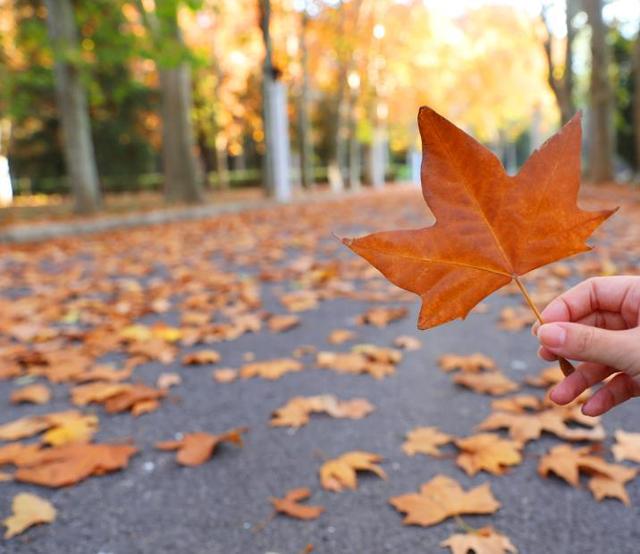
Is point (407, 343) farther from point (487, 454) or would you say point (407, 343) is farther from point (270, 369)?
point (487, 454)

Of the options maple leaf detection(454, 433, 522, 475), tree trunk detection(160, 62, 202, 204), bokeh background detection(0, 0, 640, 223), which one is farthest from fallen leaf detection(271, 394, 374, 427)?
tree trunk detection(160, 62, 202, 204)

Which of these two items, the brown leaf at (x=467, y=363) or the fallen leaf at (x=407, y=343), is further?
the fallen leaf at (x=407, y=343)

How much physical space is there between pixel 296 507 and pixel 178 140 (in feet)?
41.7

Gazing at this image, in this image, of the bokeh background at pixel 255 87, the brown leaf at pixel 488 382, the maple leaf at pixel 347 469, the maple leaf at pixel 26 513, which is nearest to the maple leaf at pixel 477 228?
the maple leaf at pixel 347 469

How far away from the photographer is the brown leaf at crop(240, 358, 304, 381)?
9.61 ft

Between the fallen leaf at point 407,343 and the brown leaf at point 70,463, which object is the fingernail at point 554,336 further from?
the fallen leaf at point 407,343

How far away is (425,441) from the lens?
2.19 m

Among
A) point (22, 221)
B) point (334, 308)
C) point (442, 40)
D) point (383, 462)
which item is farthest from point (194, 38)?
point (383, 462)

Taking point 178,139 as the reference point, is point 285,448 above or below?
below

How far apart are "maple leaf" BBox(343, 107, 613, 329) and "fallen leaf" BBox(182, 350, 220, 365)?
2.26 metres

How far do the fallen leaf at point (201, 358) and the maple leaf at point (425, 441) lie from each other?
1237 millimetres

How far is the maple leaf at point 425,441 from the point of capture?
6.99 ft

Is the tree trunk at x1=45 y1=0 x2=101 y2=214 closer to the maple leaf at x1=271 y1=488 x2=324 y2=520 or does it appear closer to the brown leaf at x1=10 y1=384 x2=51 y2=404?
the brown leaf at x1=10 y1=384 x2=51 y2=404

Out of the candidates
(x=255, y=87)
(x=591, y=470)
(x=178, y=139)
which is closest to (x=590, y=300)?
(x=591, y=470)
